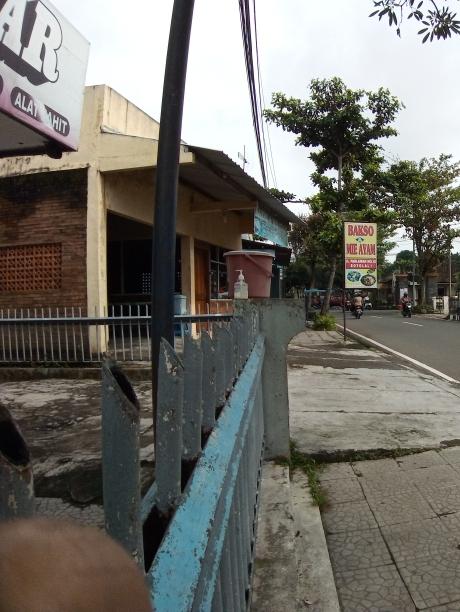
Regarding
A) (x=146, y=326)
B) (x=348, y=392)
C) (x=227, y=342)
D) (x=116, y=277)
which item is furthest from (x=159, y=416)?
(x=116, y=277)

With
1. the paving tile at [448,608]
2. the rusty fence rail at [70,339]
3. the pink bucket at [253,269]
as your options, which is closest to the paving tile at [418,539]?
the paving tile at [448,608]

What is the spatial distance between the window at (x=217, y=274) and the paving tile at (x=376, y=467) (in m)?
10.4

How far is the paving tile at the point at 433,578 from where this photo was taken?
7.28 feet

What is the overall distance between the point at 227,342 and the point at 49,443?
2732mm

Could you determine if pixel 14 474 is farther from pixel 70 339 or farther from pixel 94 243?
pixel 94 243

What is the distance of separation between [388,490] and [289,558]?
4.26ft

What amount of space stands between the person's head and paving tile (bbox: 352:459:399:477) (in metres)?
3.43

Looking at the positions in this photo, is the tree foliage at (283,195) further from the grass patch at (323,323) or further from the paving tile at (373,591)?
the paving tile at (373,591)

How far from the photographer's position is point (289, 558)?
7.52 feet

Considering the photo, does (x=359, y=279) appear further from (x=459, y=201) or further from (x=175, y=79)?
(x=459, y=201)

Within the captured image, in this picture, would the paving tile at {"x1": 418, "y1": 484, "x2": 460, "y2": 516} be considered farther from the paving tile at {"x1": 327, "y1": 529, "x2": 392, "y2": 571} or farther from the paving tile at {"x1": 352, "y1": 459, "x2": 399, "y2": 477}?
the paving tile at {"x1": 327, "y1": 529, "x2": 392, "y2": 571}

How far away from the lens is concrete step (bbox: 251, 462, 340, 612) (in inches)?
81.0

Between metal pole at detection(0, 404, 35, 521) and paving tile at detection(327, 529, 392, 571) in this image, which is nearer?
metal pole at detection(0, 404, 35, 521)

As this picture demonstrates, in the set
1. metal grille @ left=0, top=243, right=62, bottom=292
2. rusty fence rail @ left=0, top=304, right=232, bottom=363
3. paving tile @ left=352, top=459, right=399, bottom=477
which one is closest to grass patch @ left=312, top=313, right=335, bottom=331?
rusty fence rail @ left=0, top=304, right=232, bottom=363
